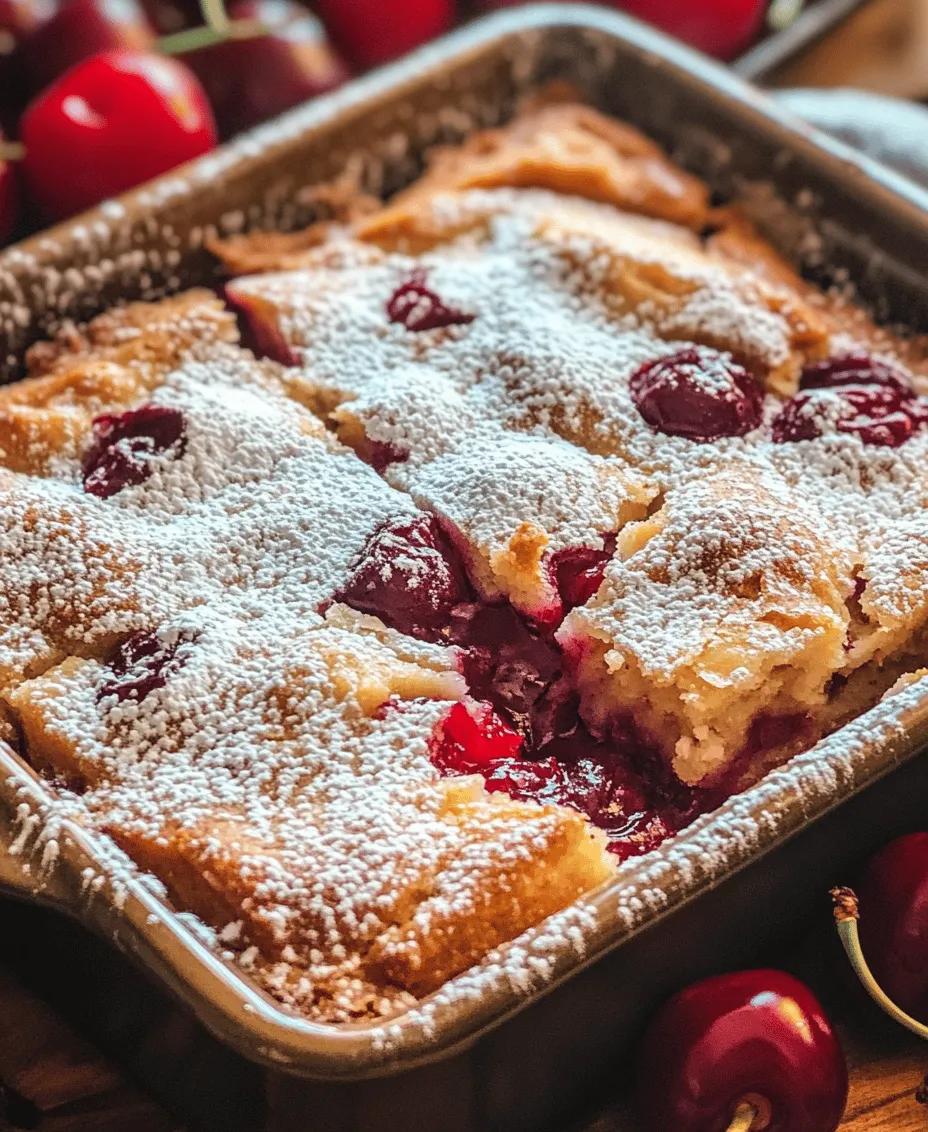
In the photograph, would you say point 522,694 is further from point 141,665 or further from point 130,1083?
point 130,1083

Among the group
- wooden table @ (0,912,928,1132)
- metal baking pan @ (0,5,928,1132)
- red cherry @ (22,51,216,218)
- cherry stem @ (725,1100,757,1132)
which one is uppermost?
red cherry @ (22,51,216,218)

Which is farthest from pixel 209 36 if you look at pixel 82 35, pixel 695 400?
pixel 695 400

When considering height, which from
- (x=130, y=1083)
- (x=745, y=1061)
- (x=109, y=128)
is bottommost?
(x=130, y=1083)

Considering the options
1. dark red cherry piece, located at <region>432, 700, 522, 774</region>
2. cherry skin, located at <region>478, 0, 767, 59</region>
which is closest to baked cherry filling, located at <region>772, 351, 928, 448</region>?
dark red cherry piece, located at <region>432, 700, 522, 774</region>

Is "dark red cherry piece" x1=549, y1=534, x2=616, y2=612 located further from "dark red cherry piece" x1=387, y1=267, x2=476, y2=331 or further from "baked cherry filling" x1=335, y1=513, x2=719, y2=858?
"dark red cherry piece" x1=387, y1=267, x2=476, y2=331

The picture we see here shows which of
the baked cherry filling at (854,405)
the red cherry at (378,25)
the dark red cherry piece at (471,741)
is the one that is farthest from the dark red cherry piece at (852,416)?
the red cherry at (378,25)

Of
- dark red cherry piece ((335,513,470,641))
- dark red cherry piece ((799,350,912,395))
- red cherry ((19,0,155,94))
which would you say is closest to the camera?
dark red cherry piece ((335,513,470,641))

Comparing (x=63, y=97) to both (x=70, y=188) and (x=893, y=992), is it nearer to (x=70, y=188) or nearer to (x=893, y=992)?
(x=70, y=188)
